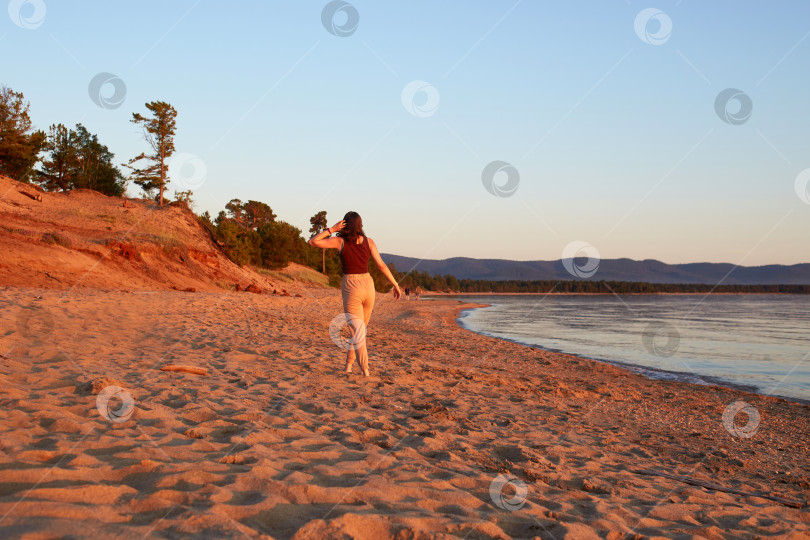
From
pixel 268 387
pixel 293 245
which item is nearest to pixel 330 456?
pixel 268 387

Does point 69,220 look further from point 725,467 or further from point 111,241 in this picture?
point 725,467

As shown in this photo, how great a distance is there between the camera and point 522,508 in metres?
3.14

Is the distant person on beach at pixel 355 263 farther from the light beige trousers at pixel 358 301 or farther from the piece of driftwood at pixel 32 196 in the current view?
the piece of driftwood at pixel 32 196

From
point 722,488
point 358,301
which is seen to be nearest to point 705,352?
point 722,488

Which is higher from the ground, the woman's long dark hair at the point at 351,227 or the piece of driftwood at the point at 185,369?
the woman's long dark hair at the point at 351,227

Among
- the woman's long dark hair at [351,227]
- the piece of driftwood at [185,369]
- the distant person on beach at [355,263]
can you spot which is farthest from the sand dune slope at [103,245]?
the woman's long dark hair at [351,227]

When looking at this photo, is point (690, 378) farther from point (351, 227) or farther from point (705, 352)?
point (351, 227)

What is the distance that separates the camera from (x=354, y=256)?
7145 mm

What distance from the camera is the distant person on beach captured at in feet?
23.3

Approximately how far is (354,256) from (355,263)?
10 cm

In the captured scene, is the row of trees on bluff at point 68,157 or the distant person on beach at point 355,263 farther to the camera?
the row of trees on bluff at point 68,157

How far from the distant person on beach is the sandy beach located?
2.89 ft

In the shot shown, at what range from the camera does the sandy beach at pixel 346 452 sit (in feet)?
8.62

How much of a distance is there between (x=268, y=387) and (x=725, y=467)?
5.25 m
